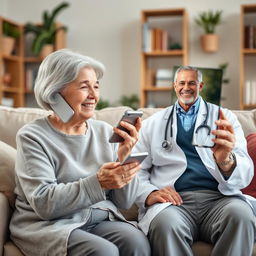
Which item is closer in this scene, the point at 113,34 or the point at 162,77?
the point at 162,77

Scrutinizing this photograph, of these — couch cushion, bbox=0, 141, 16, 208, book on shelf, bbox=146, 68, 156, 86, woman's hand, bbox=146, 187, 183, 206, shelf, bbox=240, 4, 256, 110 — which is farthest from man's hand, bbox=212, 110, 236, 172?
book on shelf, bbox=146, 68, 156, 86

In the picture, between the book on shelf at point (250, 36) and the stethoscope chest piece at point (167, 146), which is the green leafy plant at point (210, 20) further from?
the stethoscope chest piece at point (167, 146)

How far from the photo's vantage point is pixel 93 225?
5.63ft

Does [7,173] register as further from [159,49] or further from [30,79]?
[30,79]

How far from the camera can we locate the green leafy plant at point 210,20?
550 cm

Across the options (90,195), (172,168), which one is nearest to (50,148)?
(90,195)

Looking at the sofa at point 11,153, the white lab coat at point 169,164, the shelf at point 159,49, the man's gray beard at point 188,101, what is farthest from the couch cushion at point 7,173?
the shelf at point 159,49

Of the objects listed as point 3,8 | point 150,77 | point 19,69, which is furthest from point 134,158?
point 3,8

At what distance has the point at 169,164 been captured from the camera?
1.88 metres

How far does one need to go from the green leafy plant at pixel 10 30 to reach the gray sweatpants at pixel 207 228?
178 inches

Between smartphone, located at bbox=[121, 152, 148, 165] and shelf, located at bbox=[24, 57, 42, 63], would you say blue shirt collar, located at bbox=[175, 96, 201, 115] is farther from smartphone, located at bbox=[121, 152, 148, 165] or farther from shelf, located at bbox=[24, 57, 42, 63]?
shelf, located at bbox=[24, 57, 42, 63]

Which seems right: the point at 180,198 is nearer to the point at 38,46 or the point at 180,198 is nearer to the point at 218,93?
the point at 218,93

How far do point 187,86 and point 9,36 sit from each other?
4.54 metres

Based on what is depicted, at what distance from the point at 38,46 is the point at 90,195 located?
4.48 metres
